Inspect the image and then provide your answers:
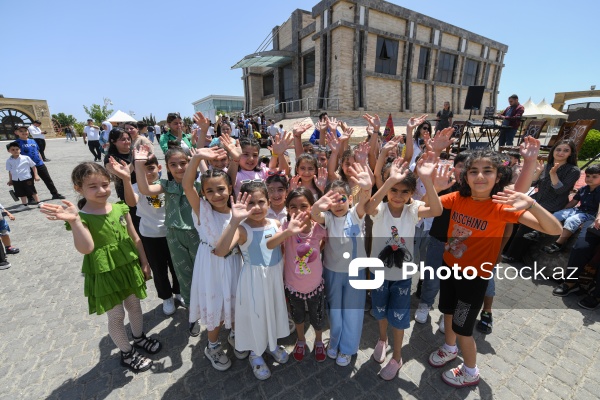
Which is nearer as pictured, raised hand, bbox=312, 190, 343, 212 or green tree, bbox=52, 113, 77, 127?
raised hand, bbox=312, 190, 343, 212

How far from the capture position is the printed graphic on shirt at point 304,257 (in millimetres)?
2455

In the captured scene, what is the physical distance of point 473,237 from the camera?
2.28 meters

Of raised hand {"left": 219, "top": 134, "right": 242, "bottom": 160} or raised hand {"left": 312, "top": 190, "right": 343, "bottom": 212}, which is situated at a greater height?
raised hand {"left": 219, "top": 134, "right": 242, "bottom": 160}

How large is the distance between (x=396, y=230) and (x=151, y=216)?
8.88 feet

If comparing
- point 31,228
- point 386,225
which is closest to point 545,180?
point 386,225

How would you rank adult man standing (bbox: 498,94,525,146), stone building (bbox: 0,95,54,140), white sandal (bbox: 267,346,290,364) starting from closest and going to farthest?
white sandal (bbox: 267,346,290,364), adult man standing (bbox: 498,94,525,146), stone building (bbox: 0,95,54,140)

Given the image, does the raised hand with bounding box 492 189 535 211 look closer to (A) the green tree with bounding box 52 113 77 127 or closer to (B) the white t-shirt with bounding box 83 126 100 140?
(B) the white t-shirt with bounding box 83 126 100 140

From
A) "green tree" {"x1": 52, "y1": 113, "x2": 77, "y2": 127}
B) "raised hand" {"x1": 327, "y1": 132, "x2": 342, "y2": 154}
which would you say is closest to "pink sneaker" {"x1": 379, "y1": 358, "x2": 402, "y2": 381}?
"raised hand" {"x1": 327, "y1": 132, "x2": 342, "y2": 154}

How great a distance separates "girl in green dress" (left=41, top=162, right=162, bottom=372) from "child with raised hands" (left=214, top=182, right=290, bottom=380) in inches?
38.7

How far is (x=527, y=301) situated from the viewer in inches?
143

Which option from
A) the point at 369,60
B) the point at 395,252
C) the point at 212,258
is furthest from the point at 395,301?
the point at 369,60

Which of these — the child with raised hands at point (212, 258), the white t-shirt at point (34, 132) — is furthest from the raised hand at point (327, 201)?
the white t-shirt at point (34, 132)

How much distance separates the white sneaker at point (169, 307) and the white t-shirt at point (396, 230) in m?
2.71

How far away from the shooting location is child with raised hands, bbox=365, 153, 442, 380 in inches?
94.0
